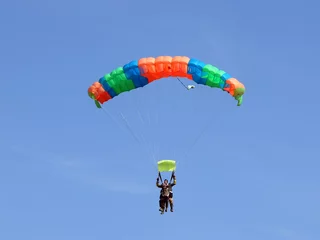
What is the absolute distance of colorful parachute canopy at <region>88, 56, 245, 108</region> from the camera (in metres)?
46.8

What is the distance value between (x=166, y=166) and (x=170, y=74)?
4128 mm

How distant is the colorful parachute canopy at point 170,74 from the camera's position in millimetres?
46750

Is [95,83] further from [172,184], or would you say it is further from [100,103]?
[172,184]

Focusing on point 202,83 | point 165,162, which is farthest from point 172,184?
point 202,83

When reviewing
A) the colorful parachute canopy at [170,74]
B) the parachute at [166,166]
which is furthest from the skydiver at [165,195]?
the colorful parachute canopy at [170,74]

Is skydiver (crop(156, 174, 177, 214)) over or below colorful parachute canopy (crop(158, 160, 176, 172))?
below

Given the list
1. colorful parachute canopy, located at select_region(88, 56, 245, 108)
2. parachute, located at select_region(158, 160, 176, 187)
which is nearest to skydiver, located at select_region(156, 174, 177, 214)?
parachute, located at select_region(158, 160, 176, 187)

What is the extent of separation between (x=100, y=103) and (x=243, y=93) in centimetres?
666

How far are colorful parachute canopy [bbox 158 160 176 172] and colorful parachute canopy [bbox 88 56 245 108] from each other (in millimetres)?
3671

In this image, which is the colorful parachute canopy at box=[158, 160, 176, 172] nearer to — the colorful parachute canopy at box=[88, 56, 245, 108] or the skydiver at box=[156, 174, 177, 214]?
the skydiver at box=[156, 174, 177, 214]

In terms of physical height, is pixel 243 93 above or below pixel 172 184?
above

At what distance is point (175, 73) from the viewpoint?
154 feet

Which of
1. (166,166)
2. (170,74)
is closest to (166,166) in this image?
(166,166)

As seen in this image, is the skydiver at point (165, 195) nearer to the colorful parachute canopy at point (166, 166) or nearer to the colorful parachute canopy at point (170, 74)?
the colorful parachute canopy at point (166, 166)
